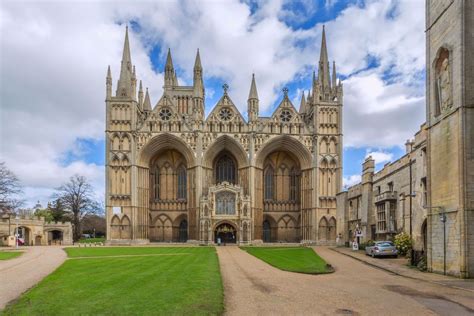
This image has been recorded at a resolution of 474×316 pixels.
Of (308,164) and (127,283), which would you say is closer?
(127,283)

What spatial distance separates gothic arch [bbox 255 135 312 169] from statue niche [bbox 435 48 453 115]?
3786 cm

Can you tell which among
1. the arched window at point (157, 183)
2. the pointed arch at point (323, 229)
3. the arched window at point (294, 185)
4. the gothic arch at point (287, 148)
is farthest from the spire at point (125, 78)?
the pointed arch at point (323, 229)

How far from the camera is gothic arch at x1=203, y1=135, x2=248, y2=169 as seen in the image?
191ft

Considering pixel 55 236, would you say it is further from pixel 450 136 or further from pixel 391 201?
pixel 450 136

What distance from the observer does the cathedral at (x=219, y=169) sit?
56875 mm

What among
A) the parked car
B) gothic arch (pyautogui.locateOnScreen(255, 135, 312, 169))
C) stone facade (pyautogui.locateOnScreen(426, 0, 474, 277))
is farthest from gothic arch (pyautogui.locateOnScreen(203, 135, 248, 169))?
stone facade (pyautogui.locateOnScreen(426, 0, 474, 277))

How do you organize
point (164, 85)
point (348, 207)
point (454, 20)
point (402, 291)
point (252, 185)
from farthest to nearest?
point (164, 85)
point (252, 185)
point (348, 207)
point (454, 20)
point (402, 291)

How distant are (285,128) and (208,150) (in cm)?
1094

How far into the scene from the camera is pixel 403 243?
27.7 metres

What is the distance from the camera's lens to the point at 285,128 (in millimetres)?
59062

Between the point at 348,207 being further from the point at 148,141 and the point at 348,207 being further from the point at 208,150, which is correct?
the point at 148,141

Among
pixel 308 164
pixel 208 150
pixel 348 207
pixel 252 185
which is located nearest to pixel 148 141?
pixel 208 150

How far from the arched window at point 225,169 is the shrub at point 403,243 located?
35744 millimetres

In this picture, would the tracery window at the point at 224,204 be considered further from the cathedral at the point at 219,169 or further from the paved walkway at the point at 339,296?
the paved walkway at the point at 339,296
